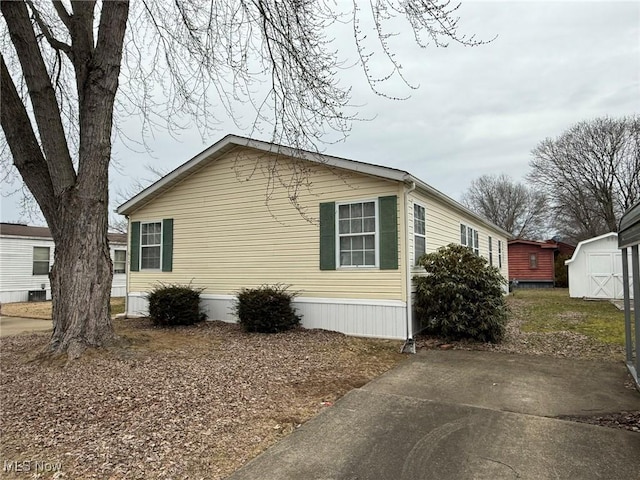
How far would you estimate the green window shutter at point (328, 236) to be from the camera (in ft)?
27.8

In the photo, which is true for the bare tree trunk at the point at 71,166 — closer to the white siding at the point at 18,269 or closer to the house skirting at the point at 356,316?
the house skirting at the point at 356,316

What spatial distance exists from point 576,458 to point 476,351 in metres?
4.02

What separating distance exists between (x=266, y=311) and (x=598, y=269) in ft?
45.8

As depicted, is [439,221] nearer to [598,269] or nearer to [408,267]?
[408,267]

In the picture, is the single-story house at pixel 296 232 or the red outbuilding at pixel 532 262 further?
the red outbuilding at pixel 532 262

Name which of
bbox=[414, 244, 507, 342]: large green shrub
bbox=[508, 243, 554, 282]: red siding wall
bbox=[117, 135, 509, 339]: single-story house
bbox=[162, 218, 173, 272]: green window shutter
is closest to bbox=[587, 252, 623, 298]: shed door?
bbox=[117, 135, 509, 339]: single-story house

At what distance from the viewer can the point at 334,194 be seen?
8.55 meters

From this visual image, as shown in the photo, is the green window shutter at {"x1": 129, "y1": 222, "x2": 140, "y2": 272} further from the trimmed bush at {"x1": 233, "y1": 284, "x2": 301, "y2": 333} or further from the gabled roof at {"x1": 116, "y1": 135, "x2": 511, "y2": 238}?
the trimmed bush at {"x1": 233, "y1": 284, "x2": 301, "y2": 333}

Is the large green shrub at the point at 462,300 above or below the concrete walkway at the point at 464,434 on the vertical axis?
above

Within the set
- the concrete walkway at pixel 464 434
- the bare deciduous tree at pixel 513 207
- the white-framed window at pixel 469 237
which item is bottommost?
the concrete walkway at pixel 464 434

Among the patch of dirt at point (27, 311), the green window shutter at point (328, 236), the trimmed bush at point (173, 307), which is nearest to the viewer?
the green window shutter at point (328, 236)

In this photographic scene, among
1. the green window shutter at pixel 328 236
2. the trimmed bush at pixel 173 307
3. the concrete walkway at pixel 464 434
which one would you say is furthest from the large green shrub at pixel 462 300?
the trimmed bush at pixel 173 307

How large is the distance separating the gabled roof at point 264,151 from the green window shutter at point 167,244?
35.7 inches

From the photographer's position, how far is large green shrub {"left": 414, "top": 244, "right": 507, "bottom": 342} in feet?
24.7
